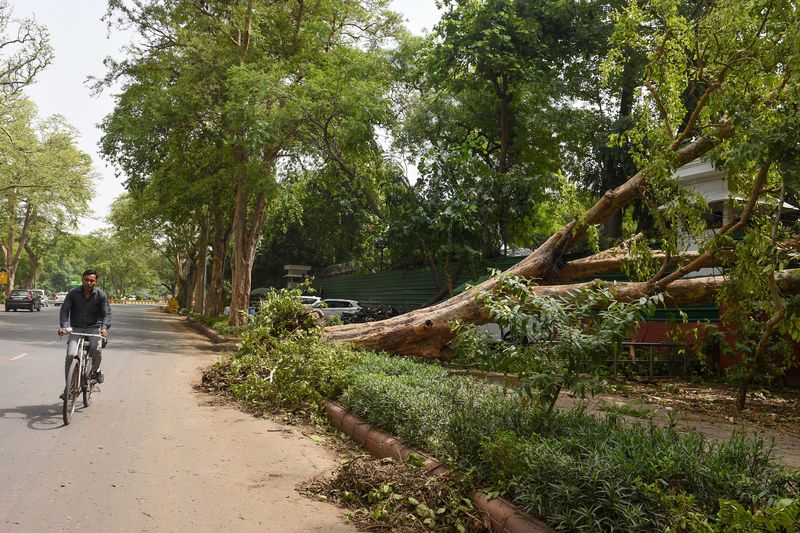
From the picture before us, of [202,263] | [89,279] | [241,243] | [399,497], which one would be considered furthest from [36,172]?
[399,497]

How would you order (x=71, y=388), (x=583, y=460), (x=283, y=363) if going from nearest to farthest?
(x=583, y=460) → (x=71, y=388) → (x=283, y=363)

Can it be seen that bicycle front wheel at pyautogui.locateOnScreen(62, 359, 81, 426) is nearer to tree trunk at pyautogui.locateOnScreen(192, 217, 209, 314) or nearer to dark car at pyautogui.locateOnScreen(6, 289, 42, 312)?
tree trunk at pyautogui.locateOnScreen(192, 217, 209, 314)

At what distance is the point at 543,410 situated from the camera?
5234mm

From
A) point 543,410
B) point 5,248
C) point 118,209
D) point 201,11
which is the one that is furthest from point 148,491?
point 5,248

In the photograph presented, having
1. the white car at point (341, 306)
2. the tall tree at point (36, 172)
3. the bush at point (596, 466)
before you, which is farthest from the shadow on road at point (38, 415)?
the tall tree at point (36, 172)

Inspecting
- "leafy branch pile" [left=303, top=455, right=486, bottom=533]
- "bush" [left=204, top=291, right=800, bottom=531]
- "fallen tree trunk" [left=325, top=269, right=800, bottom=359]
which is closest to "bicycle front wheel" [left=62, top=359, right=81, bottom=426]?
"bush" [left=204, top=291, right=800, bottom=531]

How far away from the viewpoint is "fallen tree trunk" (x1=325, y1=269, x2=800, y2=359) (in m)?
10.4

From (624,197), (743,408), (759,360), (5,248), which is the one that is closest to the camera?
(743,408)

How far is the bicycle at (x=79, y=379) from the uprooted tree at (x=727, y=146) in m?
4.67

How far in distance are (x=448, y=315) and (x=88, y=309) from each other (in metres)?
5.57

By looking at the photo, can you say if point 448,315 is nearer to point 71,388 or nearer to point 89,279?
point 89,279

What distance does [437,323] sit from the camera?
37.0 ft

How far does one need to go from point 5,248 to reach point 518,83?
5201 cm

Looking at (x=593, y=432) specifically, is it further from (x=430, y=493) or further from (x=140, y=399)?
(x=140, y=399)
